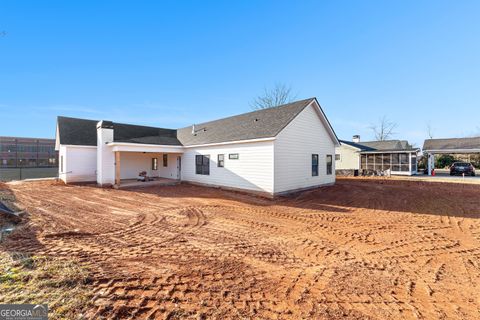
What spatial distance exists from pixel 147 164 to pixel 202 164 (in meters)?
7.61

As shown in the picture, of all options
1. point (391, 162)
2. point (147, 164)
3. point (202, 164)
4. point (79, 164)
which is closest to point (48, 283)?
point (202, 164)

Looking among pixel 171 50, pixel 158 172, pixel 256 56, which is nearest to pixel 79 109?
pixel 158 172

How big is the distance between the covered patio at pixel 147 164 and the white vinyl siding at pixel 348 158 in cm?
2076

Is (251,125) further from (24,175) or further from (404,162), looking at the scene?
(24,175)

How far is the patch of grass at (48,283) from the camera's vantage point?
262cm

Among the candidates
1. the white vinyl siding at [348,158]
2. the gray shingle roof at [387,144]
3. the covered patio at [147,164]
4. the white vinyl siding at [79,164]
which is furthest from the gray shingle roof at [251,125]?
the gray shingle roof at [387,144]

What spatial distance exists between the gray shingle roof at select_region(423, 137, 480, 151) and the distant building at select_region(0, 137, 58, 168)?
7130cm

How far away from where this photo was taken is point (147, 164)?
19.9 m

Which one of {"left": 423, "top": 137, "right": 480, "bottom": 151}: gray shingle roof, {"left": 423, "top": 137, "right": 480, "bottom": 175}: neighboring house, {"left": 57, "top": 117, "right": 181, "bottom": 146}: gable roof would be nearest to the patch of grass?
{"left": 57, "top": 117, "right": 181, "bottom": 146}: gable roof

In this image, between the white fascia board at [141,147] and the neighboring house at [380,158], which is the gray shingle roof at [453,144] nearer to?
the neighboring house at [380,158]

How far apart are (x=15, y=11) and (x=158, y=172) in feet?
45.0

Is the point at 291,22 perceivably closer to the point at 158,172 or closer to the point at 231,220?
the point at 231,220

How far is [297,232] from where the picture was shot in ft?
19.6

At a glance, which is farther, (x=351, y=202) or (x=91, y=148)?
(x=91, y=148)
